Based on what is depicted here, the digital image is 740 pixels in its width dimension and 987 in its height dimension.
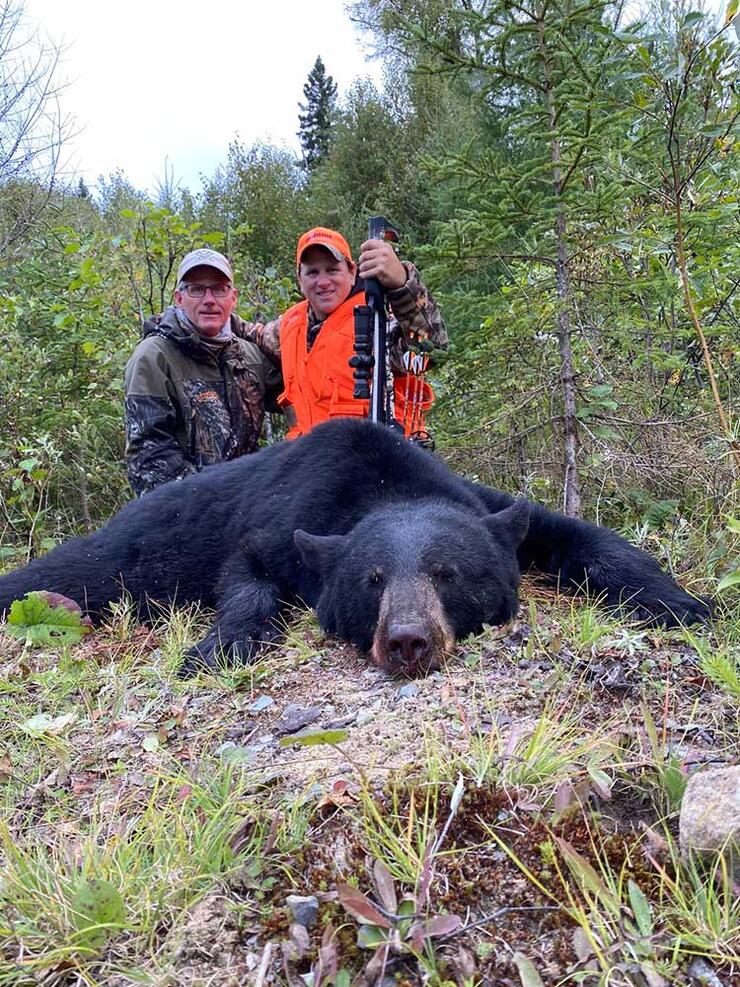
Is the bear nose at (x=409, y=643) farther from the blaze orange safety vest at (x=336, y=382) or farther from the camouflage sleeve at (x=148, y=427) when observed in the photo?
the camouflage sleeve at (x=148, y=427)

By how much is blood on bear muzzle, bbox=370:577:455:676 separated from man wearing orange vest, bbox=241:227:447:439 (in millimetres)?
1872

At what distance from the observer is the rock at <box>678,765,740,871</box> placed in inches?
49.8

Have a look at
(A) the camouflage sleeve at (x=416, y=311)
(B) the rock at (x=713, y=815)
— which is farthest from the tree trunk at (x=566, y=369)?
(B) the rock at (x=713, y=815)

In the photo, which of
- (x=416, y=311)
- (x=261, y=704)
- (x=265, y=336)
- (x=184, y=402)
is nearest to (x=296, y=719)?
(x=261, y=704)

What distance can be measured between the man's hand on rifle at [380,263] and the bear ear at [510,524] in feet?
5.16

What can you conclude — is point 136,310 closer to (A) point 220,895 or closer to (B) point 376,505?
(B) point 376,505

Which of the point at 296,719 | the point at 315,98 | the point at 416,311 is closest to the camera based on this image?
the point at 296,719

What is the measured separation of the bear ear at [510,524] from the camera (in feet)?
9.20

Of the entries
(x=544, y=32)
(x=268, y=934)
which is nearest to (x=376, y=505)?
(x=268, y=934)

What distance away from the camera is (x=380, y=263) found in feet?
12.7

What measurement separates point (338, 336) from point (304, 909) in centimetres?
331

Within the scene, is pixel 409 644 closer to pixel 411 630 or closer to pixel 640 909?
pixel 411 630

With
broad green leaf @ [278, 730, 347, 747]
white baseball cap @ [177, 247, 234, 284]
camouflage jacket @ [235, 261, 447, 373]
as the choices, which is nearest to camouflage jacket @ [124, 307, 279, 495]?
white baseball cap @ [177, 247, 234, 284]

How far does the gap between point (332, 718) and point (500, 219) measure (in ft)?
8.26
